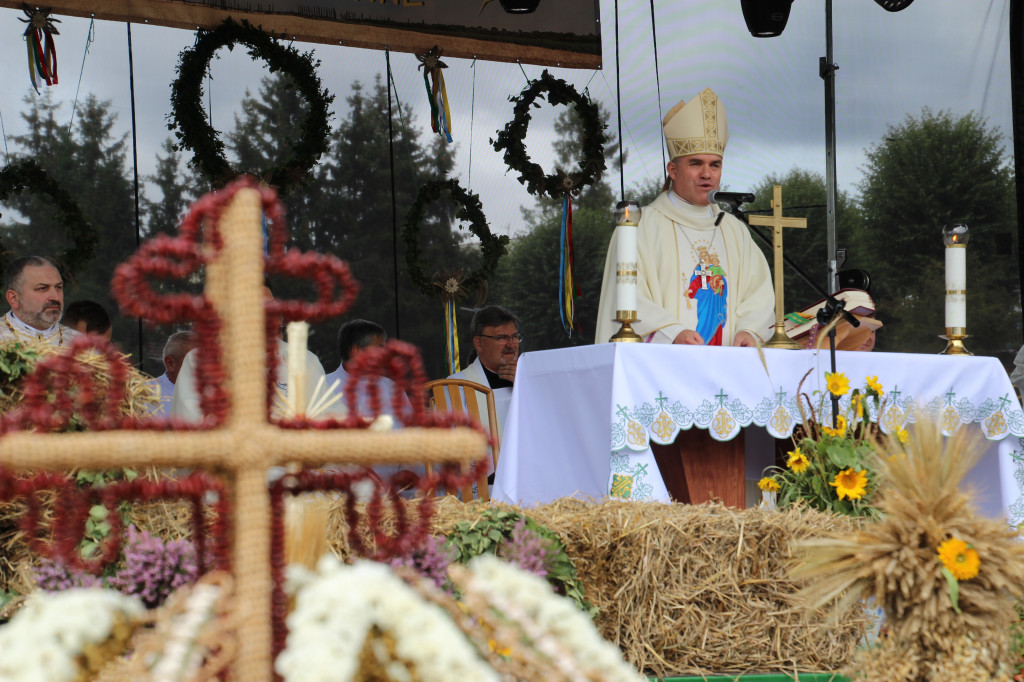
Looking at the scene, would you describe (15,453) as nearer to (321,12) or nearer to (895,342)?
(321,12)

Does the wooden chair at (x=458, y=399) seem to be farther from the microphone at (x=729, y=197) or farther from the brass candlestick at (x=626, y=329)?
the microphone at (x=729, y=197)

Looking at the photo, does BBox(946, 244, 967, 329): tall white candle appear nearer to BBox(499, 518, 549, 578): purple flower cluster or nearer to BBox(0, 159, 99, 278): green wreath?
BBox(499, 518, 549, 578): purple flower cluster

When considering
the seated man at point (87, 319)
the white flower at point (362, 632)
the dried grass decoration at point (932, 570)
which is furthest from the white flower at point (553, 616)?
the seated man at point (87, 319)

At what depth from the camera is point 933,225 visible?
32.3ft

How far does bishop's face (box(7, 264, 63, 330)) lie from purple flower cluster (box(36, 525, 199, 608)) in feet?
11.9

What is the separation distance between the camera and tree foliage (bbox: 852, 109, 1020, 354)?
8719 millimetres

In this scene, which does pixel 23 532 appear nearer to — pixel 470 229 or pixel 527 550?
pixel 527 550

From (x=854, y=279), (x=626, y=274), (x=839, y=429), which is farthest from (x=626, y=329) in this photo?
(x=854, y=279)

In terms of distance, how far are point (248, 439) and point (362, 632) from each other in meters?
0.27

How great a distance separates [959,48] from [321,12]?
493 cm

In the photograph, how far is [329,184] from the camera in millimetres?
8727

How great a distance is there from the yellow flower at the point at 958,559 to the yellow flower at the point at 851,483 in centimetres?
179

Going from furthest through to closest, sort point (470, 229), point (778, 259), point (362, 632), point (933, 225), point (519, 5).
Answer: point (933, 225)
point (470, 229)
point (519, 5)
point (778, 259)
point (362, 632)

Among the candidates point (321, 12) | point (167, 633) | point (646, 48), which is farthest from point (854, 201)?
point (167, 633)
